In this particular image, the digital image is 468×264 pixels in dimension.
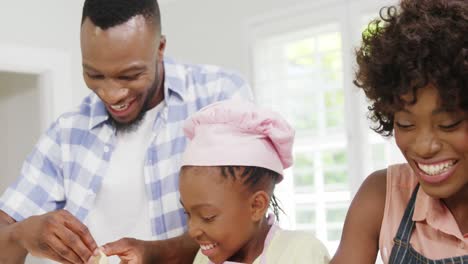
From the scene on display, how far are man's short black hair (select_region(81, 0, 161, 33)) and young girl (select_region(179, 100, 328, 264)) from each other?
1.04ft

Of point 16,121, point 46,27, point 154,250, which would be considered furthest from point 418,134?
point 16,121

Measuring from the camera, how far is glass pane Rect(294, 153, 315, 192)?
3.45 metres

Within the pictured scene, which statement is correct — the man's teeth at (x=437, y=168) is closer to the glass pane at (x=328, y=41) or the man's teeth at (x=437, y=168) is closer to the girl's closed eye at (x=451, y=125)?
the girl's closed eye at (x=451, y=125)

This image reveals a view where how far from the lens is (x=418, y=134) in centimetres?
92

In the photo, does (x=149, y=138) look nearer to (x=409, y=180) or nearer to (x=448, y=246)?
(x=409, y=180)

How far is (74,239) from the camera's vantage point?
1214 mm

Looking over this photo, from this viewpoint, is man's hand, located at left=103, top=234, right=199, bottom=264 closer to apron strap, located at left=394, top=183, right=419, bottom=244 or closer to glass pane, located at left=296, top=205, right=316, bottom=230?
apron strap, located at left=394, top=183, right=419, bottom=244

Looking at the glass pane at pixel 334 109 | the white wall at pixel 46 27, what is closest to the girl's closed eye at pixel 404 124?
the glass pane at pixel 334 109

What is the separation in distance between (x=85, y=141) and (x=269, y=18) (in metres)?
2.10

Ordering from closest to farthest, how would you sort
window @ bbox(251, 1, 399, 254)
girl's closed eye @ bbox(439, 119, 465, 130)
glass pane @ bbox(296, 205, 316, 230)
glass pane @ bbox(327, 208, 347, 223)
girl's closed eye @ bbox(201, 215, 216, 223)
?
girl's closed eye @ bbox(439, 119, 465, 130) → girl's closed eye @ bbox(201, 215, 216, 223) → window @ bbox(251, 1, 399, 254) → glass pane @ bbox(327, 208, 347, 223) → glass pane @ bbox(296, 205, 316, 230)

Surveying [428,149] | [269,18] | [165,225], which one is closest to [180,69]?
[165,225]

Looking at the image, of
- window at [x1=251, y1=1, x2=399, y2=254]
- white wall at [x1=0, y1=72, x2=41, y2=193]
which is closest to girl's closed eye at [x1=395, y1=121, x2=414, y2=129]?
window at [x1=251, y1=1, x2=399, y2=254]

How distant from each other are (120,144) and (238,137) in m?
0.49

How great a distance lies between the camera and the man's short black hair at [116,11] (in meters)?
1.37
